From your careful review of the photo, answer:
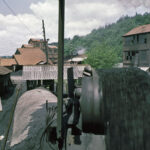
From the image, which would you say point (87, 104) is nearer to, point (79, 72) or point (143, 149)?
point (143, 149)

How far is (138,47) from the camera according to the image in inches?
1481

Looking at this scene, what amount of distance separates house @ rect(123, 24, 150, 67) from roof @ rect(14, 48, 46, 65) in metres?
23.3

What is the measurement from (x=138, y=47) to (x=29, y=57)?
98.3ft

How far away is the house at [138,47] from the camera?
118 ft

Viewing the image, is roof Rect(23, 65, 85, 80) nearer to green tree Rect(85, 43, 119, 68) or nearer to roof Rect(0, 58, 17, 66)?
green tree Rect(85, 43, 119, 68)

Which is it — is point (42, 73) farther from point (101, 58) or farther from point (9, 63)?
point (9, 63)

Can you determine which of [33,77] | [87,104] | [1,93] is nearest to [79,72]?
[33,77]

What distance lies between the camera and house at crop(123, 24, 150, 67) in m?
35.9

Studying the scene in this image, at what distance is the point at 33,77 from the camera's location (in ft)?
71.1

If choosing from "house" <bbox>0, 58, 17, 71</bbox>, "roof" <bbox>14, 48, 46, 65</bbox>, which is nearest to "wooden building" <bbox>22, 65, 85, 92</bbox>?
"roof" <bbox>14, 48, 46, 65</bbox>

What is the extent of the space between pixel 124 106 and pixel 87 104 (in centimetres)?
107

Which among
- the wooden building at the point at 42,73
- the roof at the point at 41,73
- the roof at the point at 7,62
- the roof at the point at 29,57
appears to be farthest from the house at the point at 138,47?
the roof at the point at 7,62

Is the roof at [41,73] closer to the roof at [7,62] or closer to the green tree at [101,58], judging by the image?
the green tree at [101,58]

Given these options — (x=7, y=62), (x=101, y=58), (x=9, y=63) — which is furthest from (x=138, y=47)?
(x=7, y=62)
